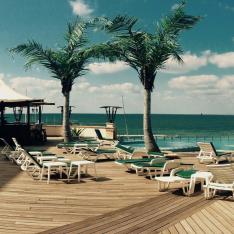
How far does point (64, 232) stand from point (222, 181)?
4402mm

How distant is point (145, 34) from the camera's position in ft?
54.4

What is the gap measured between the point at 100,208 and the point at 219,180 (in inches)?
121

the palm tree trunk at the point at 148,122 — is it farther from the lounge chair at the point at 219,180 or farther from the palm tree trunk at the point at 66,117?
the lounge chair at the point at 219,180

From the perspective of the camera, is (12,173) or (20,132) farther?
(20,132)

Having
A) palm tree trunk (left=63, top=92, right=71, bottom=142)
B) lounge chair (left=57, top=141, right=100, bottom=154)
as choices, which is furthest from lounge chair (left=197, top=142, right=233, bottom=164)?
palm tree trunk (left=63, top=92, right=71, bottom=142)

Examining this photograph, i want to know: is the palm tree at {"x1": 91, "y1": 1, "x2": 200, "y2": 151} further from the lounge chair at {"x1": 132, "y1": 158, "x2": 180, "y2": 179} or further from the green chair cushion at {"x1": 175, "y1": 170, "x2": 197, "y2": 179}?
the green chair cushion at {"x1": 175, "y1": 170, "x2": 197, "y2": 179}

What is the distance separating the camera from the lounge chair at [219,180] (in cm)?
831

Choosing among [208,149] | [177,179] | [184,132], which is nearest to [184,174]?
[177,179]

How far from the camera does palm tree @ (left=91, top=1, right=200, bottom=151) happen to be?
53.7ft

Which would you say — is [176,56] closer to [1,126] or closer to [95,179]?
[95,179]

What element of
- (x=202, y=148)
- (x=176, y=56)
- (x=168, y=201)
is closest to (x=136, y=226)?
(x=168, y=201)

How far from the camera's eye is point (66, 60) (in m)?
→ 21.6

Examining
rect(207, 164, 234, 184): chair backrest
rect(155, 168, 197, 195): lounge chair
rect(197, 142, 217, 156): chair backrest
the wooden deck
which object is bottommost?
the wooden deck

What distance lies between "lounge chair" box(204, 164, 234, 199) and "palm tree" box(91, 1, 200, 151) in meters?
7.54
